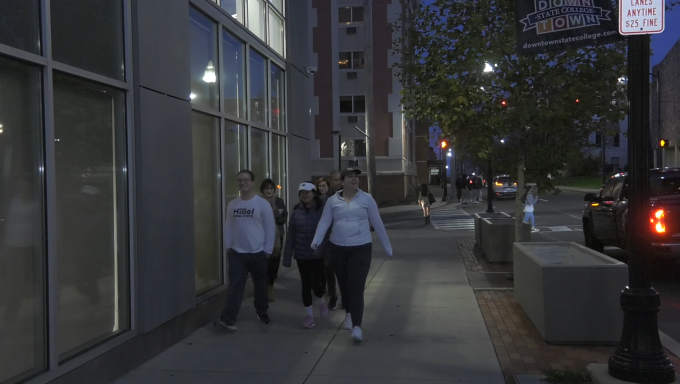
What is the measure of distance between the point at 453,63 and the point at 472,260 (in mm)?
4718

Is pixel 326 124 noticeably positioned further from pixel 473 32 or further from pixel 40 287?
pixel 40 287

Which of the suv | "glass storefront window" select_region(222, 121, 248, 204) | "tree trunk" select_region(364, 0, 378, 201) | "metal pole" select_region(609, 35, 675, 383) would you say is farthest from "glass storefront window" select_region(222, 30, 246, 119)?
the suv

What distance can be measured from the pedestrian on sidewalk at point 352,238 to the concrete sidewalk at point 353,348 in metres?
0.49

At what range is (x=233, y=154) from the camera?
31.2 ft

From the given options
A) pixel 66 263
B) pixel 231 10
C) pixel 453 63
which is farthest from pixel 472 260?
pixel 66 263

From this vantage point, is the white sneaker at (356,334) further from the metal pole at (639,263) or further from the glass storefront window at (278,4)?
the glass storefront window at (278,4)

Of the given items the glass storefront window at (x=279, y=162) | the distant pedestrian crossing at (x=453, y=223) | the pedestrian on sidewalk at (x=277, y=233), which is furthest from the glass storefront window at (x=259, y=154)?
the distant pedestrian crossing at (x=453, y=223)

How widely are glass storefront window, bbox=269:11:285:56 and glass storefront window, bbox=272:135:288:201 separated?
158 cm

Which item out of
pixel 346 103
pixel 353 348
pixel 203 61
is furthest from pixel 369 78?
pixel 353 348

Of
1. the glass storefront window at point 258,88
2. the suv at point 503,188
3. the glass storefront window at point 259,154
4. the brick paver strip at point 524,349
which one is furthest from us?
the suv at point 503,188

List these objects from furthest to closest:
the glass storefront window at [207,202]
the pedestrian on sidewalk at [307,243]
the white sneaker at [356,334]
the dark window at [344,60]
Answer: the dark window at [344,60] → the glass storefront window at [207,202] → the pedestrian on sidewalk at [307,243] → the white sneaker at [356,334]

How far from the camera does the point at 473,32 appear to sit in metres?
10.4

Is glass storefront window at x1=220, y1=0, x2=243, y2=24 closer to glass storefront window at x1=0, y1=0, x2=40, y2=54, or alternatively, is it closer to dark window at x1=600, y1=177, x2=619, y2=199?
glass storefront window at x1=0, y1=0, x2=40, y2=54

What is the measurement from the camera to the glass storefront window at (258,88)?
10617 millimetres
